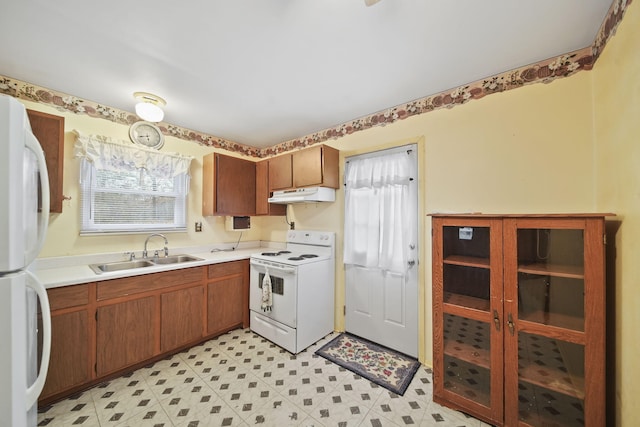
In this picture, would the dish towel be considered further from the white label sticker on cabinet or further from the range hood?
the white label sticker on cabinet

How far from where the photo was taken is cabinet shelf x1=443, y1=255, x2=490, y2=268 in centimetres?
163

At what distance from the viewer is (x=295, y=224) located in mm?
3377

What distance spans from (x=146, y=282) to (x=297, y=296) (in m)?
1.39

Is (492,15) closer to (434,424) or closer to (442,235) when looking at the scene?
(442,235)

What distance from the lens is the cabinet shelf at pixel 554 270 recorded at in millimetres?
1365

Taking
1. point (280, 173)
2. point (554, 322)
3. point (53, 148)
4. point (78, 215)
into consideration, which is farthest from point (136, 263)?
point (554, 322)

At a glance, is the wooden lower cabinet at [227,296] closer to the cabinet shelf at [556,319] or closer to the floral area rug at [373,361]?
the floral area rug at [373,361]

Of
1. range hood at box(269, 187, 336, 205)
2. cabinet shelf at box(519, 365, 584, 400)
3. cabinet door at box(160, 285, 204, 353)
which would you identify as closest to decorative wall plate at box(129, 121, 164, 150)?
range hood at box(269, 187, 336, 205)

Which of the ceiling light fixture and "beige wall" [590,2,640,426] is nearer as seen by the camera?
"beige wall" [590,2,640,426]

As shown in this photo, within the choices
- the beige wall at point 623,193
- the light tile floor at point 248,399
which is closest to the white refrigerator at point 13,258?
the light tile floor at point 248,399

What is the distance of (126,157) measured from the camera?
2.51 metres

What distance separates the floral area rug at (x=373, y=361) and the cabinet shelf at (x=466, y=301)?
2.73 ft

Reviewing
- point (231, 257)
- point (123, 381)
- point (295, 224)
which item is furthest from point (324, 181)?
point (123, 381)

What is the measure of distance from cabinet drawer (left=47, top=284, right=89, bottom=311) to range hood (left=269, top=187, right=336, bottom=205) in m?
1.91
